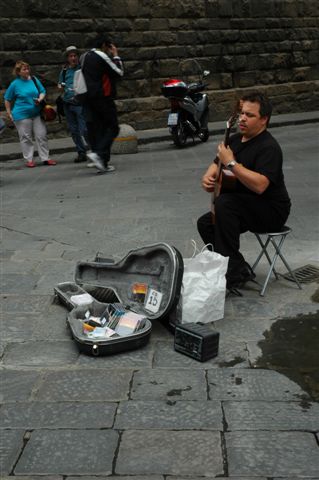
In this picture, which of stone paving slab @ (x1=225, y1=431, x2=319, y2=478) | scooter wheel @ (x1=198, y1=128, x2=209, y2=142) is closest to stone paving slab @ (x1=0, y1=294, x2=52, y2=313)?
stone paving slab @ (x1=225, y1=431, x2=319, y2=478)

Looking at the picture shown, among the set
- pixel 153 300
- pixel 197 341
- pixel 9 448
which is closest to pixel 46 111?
pixel 153 300

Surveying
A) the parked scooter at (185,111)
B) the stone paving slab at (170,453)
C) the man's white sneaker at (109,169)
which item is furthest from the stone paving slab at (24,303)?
the parked scooter at (185,111)

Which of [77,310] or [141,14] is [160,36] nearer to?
[141,14]

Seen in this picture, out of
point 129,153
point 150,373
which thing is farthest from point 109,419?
point 129,153

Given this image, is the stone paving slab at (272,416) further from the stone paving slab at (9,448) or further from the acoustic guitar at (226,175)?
the acoustic guitar at (226,175)

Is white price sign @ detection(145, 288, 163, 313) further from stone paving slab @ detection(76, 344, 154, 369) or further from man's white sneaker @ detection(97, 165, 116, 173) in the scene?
man's white sneaker @ detection(97, 165, 116, 173)

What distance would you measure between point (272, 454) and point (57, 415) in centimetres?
102

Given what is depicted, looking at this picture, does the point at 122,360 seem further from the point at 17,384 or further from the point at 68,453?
the point at 68,453

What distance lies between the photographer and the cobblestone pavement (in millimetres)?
2715

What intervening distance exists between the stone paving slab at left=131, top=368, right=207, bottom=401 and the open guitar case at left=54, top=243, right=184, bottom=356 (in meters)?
0.33

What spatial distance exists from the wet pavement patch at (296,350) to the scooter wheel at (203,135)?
837cm

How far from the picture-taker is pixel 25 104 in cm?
1000

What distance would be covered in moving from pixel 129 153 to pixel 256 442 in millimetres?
9045

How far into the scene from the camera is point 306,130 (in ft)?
46.1
